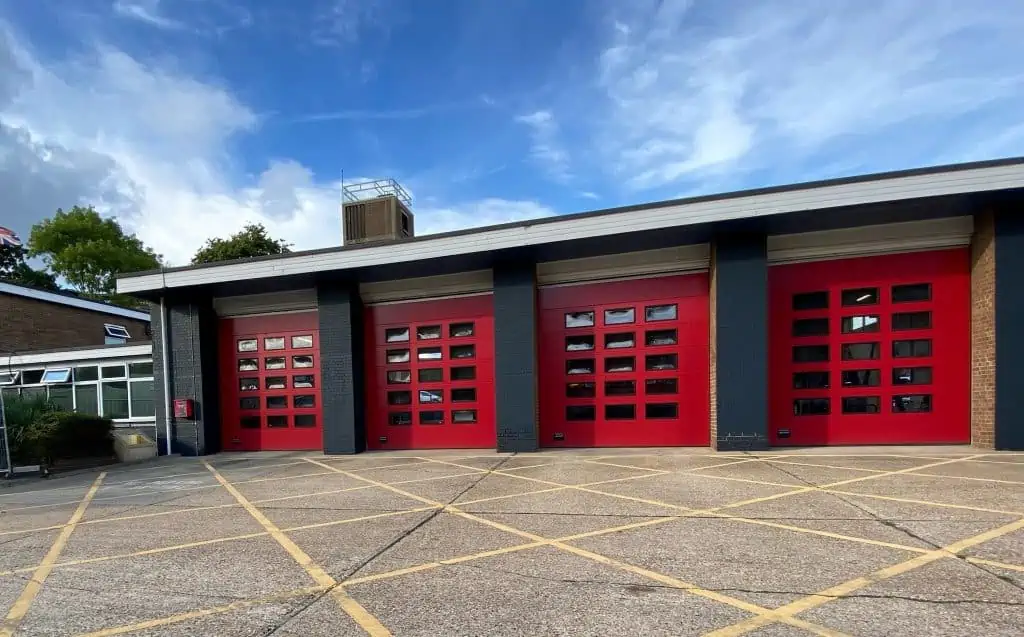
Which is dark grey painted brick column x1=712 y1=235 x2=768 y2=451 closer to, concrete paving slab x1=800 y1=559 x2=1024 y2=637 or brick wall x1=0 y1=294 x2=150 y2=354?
concrete paving slab x1=800 y1=559 x2=1024 y2=637

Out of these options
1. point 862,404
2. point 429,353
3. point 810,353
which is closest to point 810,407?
point 862,404

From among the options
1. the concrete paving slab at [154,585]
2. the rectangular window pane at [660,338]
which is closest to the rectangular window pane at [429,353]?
the rectangular window pane at [660,338]

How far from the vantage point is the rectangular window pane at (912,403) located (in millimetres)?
9102

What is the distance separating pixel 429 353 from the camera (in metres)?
11.4

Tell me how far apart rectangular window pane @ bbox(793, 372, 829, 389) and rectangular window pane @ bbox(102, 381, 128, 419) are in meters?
17.3

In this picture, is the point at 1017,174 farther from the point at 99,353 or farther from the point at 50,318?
the point at 50,318

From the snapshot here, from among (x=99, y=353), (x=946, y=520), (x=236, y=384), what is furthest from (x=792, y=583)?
(x=99, y=353)

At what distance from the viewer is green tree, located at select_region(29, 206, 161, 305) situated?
34000 mm

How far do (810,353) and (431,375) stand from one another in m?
7.84

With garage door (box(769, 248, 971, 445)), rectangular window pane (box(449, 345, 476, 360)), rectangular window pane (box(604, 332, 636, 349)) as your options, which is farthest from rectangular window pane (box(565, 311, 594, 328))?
garage door (box(769, 248, 971, 445))

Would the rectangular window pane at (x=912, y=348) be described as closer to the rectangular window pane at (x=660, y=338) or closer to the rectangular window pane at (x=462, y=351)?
the rectangular window pane at (x=660, y=338)

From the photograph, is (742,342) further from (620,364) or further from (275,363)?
(275,363)

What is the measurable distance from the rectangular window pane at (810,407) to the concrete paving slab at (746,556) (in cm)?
567

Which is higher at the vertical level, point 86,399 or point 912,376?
point 912,376
